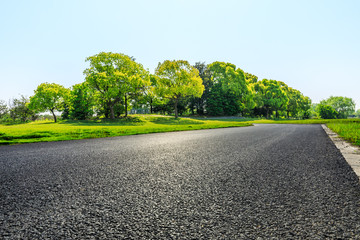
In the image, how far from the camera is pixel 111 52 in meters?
31.6

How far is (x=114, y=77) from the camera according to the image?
28938 mm

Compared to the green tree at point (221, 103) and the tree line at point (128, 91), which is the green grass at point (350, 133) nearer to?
the tree line at point (128, 91)

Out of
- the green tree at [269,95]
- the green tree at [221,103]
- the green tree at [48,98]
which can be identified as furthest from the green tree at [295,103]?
the green tree at [48,98]

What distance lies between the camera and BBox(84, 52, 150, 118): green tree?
2875 cm

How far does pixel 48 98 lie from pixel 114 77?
15.6m

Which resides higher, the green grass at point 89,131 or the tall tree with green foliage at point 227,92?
the tall tree with green foliage at point 227,92

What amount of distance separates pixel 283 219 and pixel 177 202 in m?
1.07

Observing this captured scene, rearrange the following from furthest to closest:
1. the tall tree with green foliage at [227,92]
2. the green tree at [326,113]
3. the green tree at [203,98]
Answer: the green tree at [326,113] < the green tree at [203,98] < the tall tree with green foliage at [227,92]

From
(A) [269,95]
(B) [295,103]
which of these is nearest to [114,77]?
(A) [269,95]

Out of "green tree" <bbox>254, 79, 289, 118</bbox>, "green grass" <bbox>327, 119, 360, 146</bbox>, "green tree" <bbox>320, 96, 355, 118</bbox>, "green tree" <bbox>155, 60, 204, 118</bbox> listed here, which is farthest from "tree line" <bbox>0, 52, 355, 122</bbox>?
"green tree" <bbox>320, 96, 355, 118</bbox>

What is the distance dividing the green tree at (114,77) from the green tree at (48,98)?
34.5ft

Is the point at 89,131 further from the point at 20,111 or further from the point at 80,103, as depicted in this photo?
the point at 20,111

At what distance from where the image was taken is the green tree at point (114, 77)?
28.8 m

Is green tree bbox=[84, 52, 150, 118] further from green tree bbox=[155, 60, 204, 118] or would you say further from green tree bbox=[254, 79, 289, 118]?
green tree bbox=[254, 79, 289, 118]
